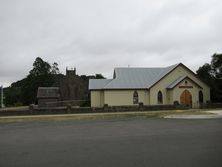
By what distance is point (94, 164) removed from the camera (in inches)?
387

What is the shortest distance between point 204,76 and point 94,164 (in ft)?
156

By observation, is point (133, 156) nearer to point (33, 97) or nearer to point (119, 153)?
point (119, 153)

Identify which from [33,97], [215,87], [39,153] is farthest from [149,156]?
[33,97]

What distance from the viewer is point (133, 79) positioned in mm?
54094

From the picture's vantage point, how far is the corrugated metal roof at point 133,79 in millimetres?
52094

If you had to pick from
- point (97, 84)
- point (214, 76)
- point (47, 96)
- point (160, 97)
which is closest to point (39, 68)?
point (47, 96)

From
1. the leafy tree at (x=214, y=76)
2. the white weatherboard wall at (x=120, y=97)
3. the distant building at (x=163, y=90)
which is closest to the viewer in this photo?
the distant building at (x=163, y=90)

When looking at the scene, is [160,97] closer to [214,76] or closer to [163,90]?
[163,90]

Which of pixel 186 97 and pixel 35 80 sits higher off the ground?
pixel 35 80

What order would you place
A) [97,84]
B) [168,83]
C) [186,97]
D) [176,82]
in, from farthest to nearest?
[97,84] → [168,83] → [176,82] → [186,97]

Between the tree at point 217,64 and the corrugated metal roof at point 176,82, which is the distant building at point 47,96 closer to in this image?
the corrugated metal roof at point 176,82

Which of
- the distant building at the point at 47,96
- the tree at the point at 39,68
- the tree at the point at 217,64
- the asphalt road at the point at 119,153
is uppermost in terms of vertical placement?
the tree at the point at 39,68

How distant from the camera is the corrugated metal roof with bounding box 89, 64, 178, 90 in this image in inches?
2051

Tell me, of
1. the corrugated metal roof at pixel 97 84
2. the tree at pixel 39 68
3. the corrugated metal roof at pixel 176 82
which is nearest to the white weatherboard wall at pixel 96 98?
the corrugated metal roof at pixel 97 84
